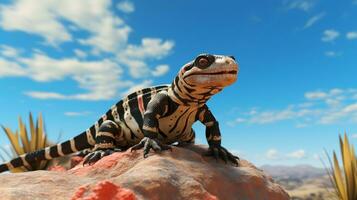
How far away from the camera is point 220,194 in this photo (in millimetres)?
4219


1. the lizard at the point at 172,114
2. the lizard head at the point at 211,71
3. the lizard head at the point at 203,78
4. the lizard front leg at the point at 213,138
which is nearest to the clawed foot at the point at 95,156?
the lizard at the point at 172,114

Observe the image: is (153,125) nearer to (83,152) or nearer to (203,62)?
(203,62)

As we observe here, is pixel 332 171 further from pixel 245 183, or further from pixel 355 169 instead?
pixel 245 183

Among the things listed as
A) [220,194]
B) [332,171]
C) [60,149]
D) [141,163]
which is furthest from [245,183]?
[332,171]

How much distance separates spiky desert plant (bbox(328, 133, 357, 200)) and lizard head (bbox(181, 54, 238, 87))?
20.9ft

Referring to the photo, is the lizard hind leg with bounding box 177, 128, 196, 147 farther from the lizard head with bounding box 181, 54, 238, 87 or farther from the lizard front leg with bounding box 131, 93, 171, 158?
the lizard head with bounding box 181, 54, 238, 87

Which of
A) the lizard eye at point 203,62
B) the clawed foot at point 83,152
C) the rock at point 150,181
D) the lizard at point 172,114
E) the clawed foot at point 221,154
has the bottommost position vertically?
the rock at point 150,181

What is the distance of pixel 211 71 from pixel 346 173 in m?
6.82

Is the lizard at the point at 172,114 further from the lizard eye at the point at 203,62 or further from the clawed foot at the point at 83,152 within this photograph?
the clawed foot at the point at 83,152

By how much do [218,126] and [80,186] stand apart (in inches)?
102

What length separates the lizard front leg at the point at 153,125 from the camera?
4.75m

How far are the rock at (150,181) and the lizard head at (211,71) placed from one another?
2.78 feet

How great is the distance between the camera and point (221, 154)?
5281 mm

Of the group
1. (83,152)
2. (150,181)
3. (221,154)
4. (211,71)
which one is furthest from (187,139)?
(150,181)
